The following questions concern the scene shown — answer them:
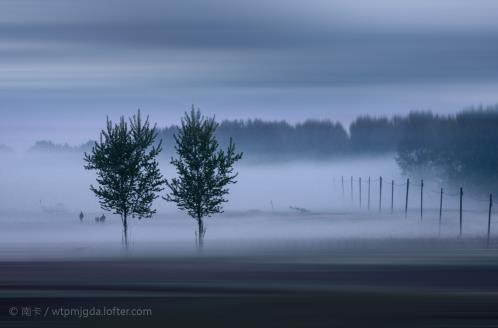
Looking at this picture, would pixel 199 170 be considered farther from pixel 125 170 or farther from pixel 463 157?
pixel 463 157

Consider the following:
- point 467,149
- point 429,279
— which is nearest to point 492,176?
point 467,149

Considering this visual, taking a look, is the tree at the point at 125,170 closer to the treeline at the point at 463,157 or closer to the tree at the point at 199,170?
the tree at the point at 199,170

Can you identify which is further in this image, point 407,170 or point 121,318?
point 407,170

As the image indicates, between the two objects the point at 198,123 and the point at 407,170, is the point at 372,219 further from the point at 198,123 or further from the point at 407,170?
the point at 198,123

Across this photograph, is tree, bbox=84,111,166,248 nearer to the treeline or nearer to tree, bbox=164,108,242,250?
tree, bbox=164,108,242,250

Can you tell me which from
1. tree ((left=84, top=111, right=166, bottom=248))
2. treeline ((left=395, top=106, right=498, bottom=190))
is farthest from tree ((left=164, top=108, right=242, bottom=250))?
A: treeline ((left=395, top=106, right=498, bottom=190))

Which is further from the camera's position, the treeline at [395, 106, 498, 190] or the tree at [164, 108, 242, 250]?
the treeline at [395, 106, 498, 190]

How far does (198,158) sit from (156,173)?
3.73 meters

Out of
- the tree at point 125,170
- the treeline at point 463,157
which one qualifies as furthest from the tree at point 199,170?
the treeline at point 463,157

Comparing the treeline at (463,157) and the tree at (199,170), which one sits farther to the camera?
the treeline at (463,157)

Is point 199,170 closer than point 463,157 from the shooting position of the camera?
Yes

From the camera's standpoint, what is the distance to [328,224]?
133625 millimetres

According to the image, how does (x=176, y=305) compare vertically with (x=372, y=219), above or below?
above

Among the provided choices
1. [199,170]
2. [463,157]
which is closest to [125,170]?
[199,170]
